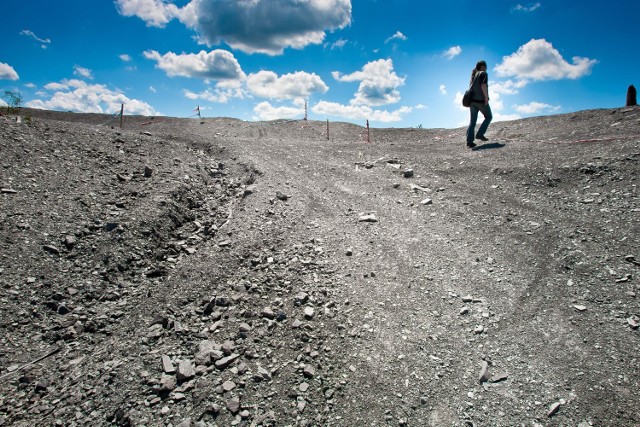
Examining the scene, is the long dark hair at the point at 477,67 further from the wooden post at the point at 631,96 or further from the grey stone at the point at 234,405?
the grey stone at the point at 234,405

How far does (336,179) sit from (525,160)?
19.4ft

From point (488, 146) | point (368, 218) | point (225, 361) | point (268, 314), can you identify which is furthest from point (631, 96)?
point (225, 361)

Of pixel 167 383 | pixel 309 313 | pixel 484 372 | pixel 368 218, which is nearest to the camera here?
pixel 484 372

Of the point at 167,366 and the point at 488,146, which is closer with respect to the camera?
the point at 167,366

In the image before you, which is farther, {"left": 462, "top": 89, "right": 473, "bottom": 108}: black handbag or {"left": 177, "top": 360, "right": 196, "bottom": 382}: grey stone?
{"left": 462, "top": 89, "right": 473, "bottom": 108}: black handbag

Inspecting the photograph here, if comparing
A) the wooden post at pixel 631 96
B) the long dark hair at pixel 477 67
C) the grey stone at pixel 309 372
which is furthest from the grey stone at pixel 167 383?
the wooden post at pixel 631 96

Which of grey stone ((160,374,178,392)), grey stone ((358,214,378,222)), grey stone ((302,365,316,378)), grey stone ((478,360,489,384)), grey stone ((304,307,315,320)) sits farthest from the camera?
grey stone ((358,214,378,222))

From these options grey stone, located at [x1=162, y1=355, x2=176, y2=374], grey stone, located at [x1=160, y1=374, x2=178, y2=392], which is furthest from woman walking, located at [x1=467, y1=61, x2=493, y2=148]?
grey stone, located at [x1=160, y1=374, x2=178, y2=392]

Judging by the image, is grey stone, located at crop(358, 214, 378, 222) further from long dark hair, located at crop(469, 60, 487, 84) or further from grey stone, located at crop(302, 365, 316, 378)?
long dark hair, located at crop(469, 60, 487, 84)

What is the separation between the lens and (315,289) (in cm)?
581

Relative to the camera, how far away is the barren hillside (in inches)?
158

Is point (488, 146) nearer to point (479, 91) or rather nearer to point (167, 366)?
point (479, 91)

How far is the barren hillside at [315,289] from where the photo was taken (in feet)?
13.2

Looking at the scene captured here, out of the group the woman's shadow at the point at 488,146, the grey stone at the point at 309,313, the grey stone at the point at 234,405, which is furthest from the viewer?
the woman's shadow at the point at 488,146
